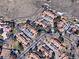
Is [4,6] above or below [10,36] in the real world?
above

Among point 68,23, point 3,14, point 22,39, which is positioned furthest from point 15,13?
point 68,23

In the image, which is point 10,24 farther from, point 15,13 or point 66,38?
point 66,38

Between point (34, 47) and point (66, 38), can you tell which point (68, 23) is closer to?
point (66, 38)

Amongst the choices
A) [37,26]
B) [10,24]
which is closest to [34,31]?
[37,26]

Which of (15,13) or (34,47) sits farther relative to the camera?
(15,13)

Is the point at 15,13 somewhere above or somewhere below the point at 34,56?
above

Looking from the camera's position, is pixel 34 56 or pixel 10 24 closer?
pixel 34 56
